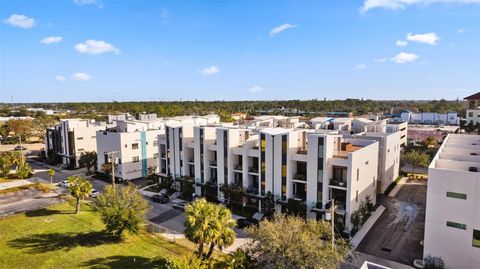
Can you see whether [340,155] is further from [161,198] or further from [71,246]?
[71,246]

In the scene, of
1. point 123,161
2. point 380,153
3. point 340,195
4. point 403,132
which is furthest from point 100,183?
point 403,132

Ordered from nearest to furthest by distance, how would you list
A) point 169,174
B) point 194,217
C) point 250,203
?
point 194,217
point 250,203
point 169,174

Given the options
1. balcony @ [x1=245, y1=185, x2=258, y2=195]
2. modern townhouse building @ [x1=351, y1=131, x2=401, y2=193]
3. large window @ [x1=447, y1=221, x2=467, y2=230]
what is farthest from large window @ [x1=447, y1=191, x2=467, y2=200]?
balcony @ [x1=245, y1=185, x2=258, y2=195]

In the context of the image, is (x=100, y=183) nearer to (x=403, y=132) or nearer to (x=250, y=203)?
(x=250, y=203)

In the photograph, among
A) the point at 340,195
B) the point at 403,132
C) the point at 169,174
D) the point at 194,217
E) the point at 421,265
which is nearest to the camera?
the point at 194,217

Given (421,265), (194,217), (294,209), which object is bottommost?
(421,265)

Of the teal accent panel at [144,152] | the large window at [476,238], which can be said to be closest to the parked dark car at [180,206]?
the teal accent panel at [144,152]

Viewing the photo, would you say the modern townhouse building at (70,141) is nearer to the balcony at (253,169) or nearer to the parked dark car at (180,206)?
the parked dark car at (180,206)
